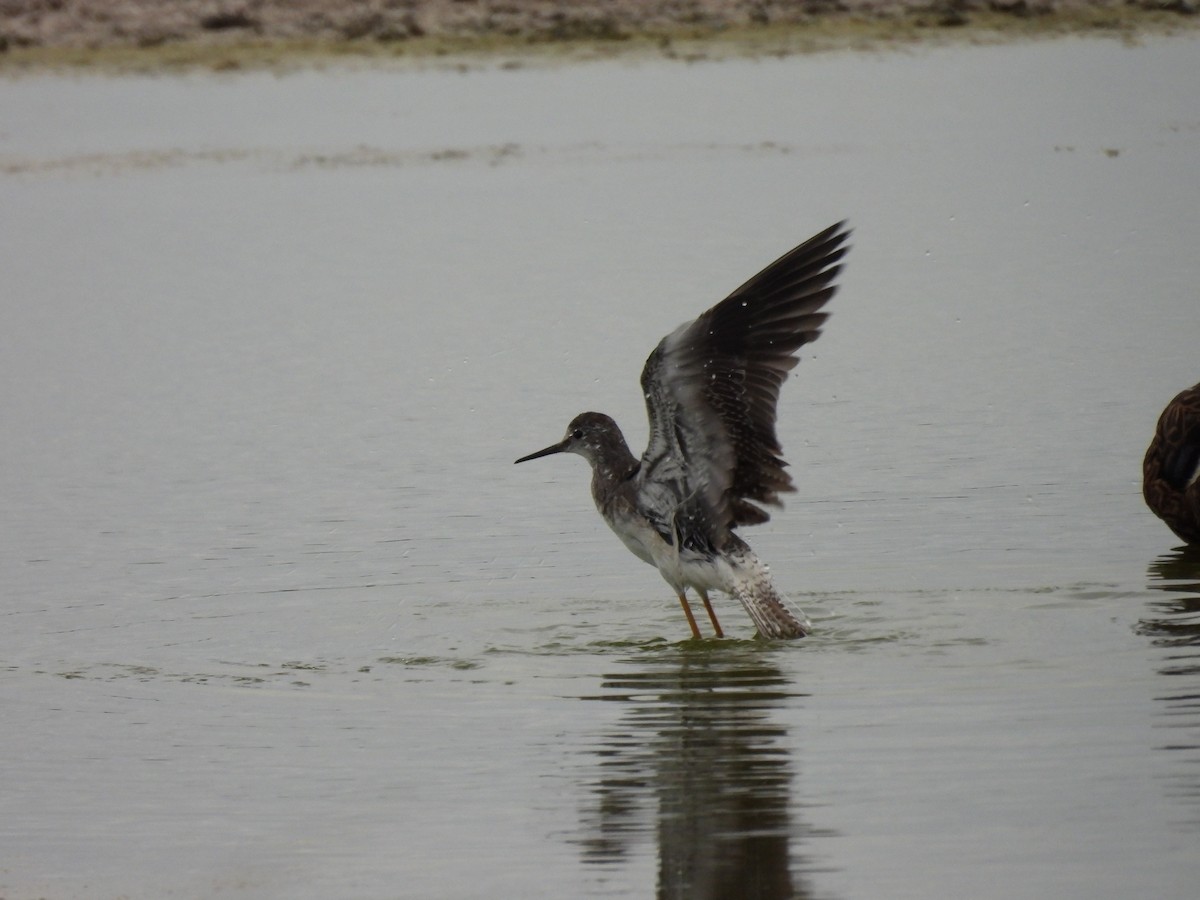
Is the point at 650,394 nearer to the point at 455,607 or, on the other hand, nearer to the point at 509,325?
the point at 455,607

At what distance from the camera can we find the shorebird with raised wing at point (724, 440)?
24.9 ft

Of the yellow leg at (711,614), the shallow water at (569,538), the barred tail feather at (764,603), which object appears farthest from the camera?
the yellow leg at (711,614)

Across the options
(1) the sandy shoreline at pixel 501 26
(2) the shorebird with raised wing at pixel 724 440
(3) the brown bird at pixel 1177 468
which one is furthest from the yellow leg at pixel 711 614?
(1) the sandy shoreline at pixel 501 26

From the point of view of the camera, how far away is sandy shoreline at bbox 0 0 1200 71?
25500mm

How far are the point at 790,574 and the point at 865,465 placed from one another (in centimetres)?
162

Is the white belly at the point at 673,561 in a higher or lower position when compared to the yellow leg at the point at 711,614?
higher

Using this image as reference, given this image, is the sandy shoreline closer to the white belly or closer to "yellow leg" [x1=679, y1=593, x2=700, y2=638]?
the white belly

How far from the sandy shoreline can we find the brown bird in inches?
661

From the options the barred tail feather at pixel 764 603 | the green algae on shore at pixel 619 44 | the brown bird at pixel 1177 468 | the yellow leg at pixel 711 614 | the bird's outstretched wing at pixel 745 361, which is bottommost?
the yellow leg at pixel 711 614

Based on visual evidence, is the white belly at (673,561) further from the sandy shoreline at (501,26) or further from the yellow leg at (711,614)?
the sandy shoreline at (501,26)

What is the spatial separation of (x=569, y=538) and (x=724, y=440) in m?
1.87

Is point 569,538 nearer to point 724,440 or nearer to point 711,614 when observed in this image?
point 711,614

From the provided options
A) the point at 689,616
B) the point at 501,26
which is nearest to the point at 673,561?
the point at 689,616

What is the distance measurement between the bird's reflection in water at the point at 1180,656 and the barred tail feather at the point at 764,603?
1.18 m
